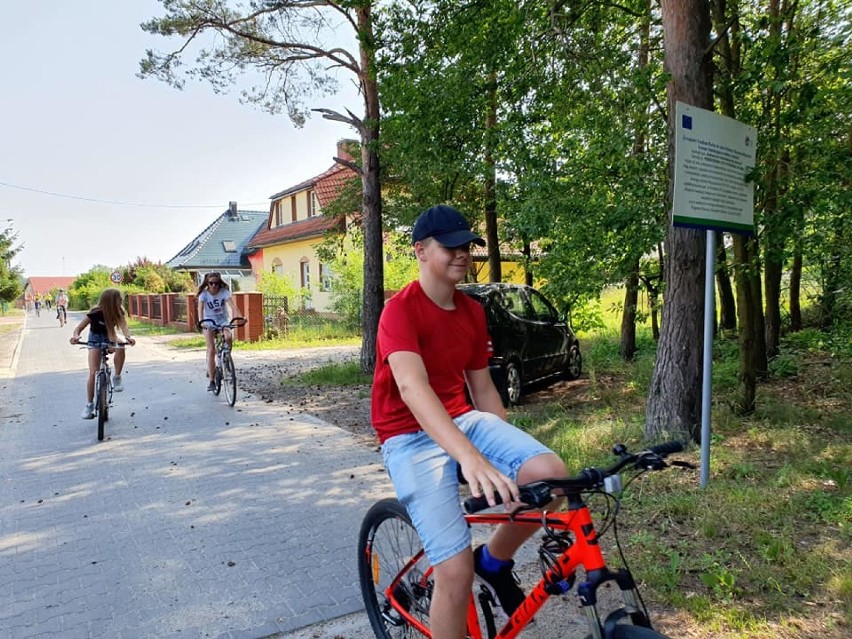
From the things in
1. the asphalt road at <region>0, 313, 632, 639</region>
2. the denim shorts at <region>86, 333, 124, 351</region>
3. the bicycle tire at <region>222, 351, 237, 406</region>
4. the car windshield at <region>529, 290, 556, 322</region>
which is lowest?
the asphalt road at <region>0, 313, 632, 639</region>

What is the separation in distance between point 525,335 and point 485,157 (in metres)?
3.11

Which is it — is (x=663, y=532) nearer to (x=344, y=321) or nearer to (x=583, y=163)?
(x=583, y=163)

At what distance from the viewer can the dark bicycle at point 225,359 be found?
9.18 meters

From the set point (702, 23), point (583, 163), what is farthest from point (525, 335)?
point (702, 23)

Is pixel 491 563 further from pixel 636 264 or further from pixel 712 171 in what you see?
pixel 636 264

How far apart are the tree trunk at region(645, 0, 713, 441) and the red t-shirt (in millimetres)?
3808

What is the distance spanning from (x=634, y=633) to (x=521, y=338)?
734cm

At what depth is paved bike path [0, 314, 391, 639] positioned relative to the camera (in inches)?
134

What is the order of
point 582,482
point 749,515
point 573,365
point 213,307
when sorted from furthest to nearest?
point 573,365
point 213,307
point 749,515
point 582,482

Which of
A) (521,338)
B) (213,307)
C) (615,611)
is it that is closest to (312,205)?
(213,307)

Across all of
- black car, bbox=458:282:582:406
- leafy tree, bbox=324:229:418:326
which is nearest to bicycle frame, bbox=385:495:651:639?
black car, bbox=458:282:582:406

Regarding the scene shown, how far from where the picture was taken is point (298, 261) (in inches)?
1352

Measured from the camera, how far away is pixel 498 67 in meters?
8.41

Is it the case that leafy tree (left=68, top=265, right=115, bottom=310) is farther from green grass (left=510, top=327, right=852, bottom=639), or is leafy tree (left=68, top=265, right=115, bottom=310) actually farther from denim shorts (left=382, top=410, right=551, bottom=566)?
denim shorts (left=382, top=410, right=551, bottom=566)
